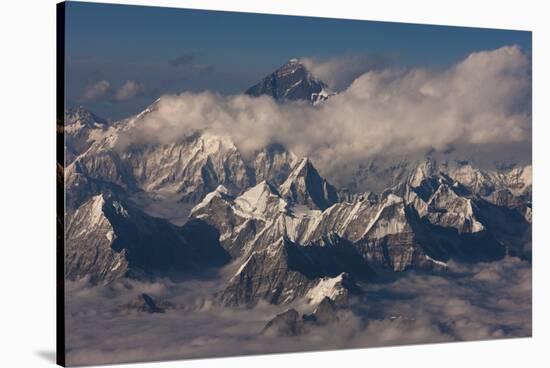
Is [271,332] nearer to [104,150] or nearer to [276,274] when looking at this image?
[276,274]

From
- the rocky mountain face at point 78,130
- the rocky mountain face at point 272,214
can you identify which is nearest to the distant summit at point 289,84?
the rocky mountain face at point 272,214

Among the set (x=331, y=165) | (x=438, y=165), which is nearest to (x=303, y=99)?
(x=331, y=165)

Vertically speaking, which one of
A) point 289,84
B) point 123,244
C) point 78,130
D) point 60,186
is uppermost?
point 289,84

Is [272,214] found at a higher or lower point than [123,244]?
higher

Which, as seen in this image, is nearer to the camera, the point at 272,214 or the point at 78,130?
the point at 78,130

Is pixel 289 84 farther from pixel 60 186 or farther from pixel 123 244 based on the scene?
pixel 60 186

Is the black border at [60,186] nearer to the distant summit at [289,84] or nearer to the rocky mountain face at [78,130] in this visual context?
the rocky mountain face at [78,130]

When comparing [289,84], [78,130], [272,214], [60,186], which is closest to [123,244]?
[60,186]
